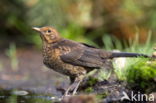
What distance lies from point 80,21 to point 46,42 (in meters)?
5.23

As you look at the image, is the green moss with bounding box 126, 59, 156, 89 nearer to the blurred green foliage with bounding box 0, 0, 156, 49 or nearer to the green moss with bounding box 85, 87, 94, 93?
the green moss with bounding box 85, 87, 94, 93

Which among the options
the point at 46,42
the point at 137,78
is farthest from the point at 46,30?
the point at 137,78

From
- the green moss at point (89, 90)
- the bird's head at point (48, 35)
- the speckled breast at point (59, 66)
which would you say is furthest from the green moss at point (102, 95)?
the bird's head at point (48, 35)

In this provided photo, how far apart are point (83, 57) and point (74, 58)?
0.48 ft

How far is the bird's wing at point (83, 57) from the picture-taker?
698 centimetres

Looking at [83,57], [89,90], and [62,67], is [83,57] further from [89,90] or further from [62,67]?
[89,90]

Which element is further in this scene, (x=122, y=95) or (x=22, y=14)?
(x=22, y=14)

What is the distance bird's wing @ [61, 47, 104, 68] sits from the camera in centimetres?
698

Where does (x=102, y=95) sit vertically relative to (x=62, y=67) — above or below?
below

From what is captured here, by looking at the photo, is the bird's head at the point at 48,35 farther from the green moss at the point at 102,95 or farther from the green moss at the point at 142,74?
the green moss at the point at 142,74

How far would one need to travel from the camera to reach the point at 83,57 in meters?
7.09

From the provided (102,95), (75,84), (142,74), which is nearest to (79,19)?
(75,84)

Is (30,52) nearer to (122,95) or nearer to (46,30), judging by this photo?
(46,30)

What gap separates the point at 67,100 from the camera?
18.0 feet
